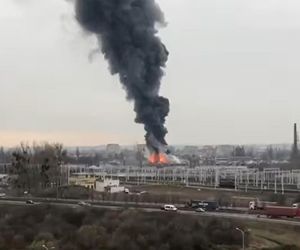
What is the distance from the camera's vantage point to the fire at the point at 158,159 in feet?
390

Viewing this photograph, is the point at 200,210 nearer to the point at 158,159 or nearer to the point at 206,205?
the point at 206,205

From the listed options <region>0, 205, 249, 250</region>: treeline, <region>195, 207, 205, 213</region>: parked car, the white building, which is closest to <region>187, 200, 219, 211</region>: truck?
<region>195, 207, 205, 213</region>: parked car

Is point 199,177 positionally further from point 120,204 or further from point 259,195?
point 120,204

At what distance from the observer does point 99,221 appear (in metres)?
68.4

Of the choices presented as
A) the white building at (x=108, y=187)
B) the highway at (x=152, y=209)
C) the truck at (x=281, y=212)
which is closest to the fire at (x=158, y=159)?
the white building at (x=108, y=187)

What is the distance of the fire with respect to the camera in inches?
4677

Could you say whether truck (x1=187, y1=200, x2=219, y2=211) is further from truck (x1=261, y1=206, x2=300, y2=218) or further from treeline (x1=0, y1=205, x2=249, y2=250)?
truck (x1=261, y1=206, x2=300, y2=218)

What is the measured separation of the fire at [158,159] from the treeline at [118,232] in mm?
45617

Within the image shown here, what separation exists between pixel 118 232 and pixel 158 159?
2368 inches

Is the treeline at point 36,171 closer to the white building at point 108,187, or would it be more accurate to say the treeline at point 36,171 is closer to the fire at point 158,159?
the white building at point 108,187

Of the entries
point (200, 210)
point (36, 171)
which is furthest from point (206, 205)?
point (36, 171)

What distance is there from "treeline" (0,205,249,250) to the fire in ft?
150

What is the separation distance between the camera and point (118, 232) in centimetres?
6269

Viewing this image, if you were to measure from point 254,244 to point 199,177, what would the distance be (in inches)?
2575
